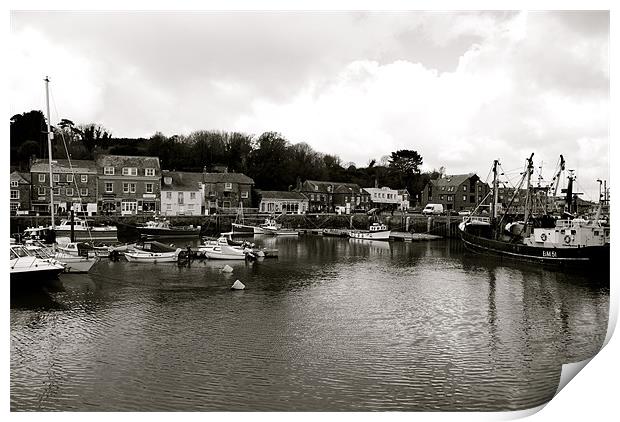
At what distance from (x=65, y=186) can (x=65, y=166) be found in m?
0.78

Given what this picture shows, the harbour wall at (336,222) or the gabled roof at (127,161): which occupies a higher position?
the gabled roof at (127,161)

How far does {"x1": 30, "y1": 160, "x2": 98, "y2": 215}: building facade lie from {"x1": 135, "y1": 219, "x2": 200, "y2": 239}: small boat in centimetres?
243

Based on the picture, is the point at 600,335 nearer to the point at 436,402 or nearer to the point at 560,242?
the point at 436,402

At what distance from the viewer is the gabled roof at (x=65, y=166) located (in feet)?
40.9

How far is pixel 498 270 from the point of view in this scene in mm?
15648

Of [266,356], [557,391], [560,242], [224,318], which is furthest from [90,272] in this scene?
[560,242]

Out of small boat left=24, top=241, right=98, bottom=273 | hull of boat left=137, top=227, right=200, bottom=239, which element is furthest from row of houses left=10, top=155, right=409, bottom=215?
small boat left=24, top=241, right=98, bottom=273

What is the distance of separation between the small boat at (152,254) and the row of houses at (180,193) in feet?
14.2

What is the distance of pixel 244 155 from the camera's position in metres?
26.0

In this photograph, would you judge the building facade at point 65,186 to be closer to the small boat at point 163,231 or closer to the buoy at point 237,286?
the small boat at point 163,231

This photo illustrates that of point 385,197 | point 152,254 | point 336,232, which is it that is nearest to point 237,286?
point 152,254

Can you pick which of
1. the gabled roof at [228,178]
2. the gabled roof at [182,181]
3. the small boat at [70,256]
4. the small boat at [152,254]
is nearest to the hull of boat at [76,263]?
the small boat at [70,256]

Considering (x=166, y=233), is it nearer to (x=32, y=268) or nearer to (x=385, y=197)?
(x=385, y=197)

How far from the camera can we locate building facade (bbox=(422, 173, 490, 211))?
31.0 metres
